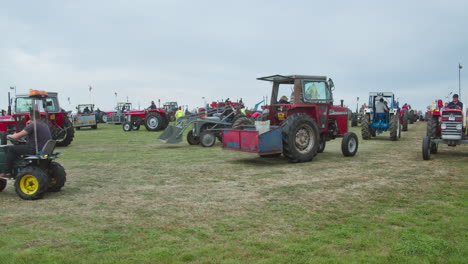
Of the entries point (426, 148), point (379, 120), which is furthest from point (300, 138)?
point (379, 120)

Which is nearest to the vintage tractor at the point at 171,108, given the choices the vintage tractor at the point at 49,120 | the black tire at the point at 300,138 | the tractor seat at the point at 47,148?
the vintage tractor at the point at 49,120

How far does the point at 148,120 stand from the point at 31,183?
16924 millimetres

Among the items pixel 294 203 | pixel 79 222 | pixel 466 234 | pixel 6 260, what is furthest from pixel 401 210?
pixel 6 260

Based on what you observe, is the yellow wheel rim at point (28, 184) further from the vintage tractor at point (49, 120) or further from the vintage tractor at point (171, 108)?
the vintage tractor at point (171, 108)

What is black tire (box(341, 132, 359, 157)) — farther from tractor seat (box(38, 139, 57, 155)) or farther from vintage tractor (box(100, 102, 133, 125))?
vintage tractor (box(100, 102, 133, 125))

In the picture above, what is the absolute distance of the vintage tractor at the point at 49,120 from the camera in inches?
538

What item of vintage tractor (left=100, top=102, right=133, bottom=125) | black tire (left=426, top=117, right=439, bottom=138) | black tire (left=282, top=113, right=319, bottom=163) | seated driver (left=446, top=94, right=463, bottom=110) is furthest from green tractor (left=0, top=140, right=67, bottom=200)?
vintage tractor (left=100, top=102, right=133, bottom=125)

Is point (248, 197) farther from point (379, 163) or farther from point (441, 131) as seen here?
point (441, 131)

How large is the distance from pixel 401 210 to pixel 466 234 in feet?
3.25

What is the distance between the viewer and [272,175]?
24.7 ft

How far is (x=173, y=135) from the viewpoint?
42.0 feet

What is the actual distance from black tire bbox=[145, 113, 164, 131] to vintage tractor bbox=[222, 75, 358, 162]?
13.1 metres

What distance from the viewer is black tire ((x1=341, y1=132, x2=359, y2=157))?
33.0ft

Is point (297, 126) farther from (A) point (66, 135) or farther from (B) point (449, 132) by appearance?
(A) point (66, 135)
